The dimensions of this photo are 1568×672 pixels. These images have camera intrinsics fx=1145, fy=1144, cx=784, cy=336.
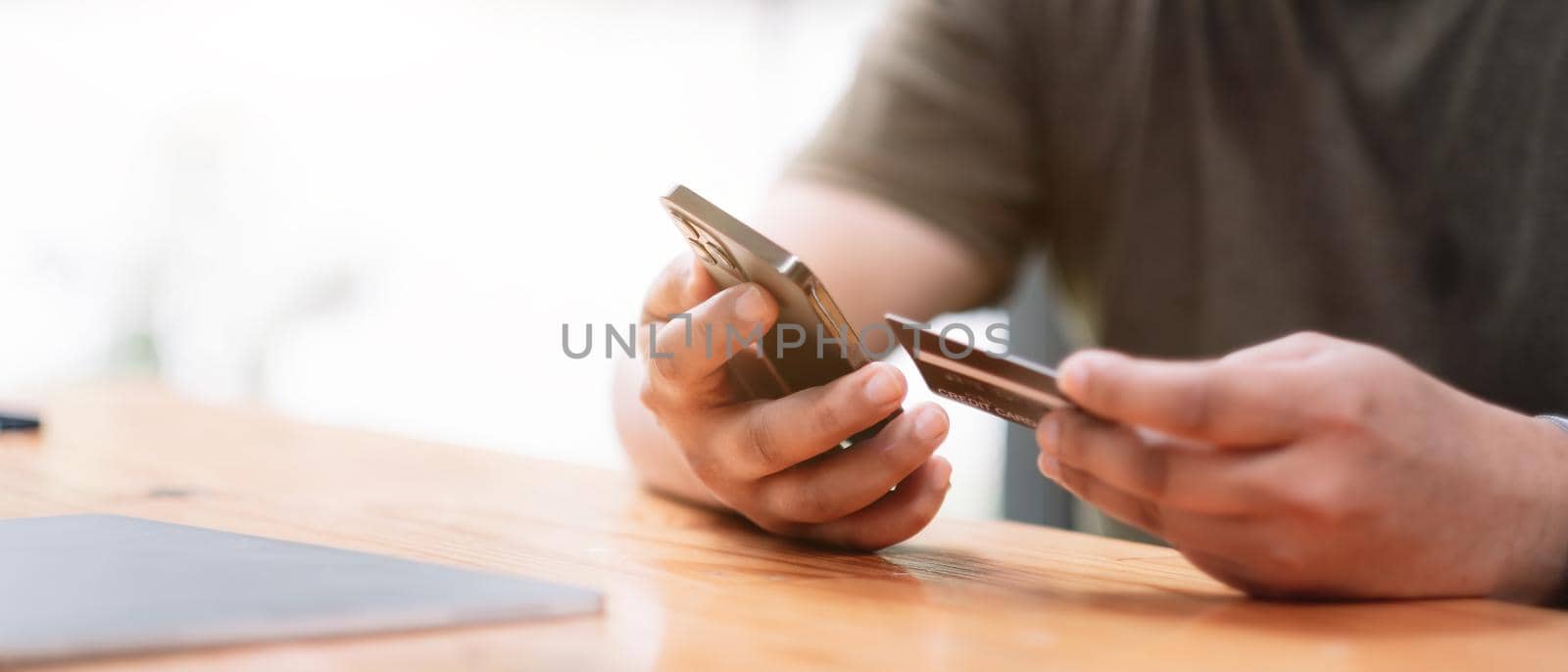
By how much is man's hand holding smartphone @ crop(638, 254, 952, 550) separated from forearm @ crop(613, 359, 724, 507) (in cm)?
11

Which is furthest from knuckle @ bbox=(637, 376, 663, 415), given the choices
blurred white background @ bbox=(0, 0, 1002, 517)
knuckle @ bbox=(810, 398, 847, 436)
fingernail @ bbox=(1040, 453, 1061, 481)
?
blurred white background @ bbox=(0, 0, 1002, 517)

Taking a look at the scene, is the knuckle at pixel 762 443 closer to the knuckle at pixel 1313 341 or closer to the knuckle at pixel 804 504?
the knuckle at pixel 804 504

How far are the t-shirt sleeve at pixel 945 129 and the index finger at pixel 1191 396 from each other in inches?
25.5

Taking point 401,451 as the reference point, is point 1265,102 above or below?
above

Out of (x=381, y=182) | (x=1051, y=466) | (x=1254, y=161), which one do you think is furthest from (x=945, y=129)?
(x=381, y=182)

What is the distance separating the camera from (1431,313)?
0.94 meters

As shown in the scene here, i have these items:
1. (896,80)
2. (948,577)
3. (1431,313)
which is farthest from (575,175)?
(948,577)

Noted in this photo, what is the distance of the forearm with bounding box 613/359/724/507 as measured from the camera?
2.43ft

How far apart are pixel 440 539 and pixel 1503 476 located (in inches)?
17.3

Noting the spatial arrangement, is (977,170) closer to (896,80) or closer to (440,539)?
(896,80)

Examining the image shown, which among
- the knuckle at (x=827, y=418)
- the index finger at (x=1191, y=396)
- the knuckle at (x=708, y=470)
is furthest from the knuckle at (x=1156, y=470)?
the knuckle at (x=708, y=470)

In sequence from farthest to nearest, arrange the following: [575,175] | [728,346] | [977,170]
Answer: [575,175], [977,170], [728,346]

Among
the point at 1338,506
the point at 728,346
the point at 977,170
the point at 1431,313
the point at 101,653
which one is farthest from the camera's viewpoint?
the point at 977,170

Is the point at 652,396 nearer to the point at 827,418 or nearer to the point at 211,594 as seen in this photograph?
the point at 827,418
